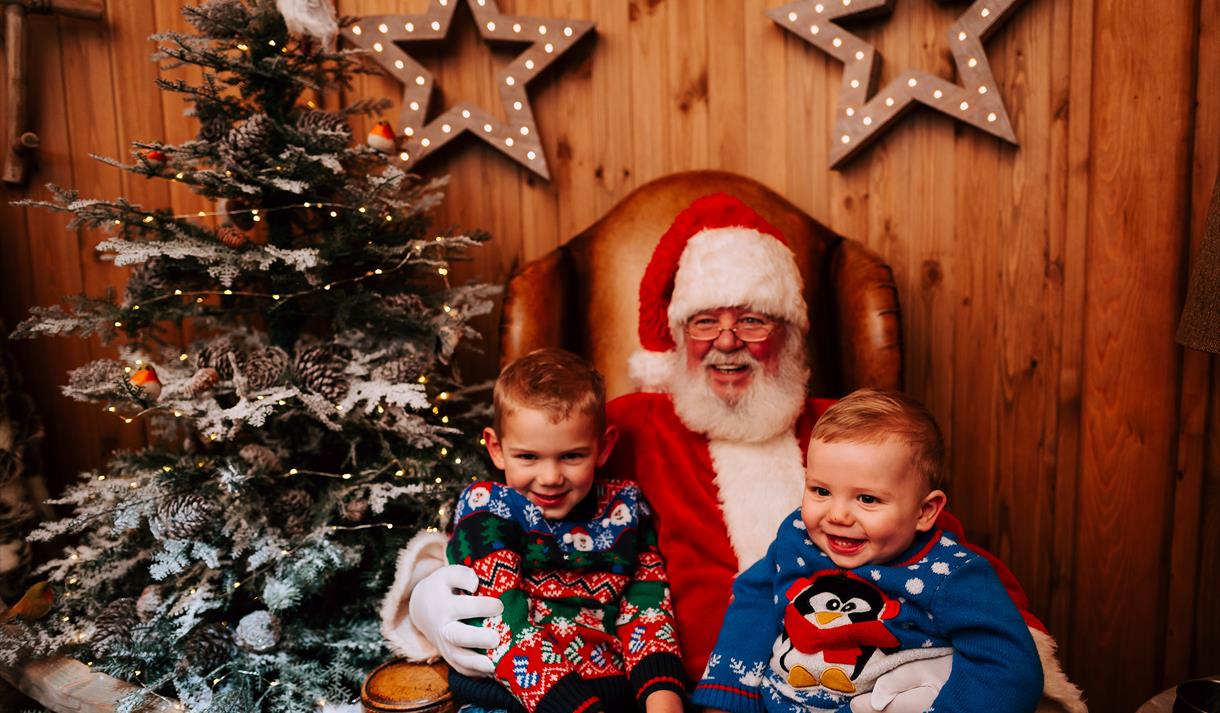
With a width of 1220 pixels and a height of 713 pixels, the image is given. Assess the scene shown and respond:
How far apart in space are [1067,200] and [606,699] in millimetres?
1762

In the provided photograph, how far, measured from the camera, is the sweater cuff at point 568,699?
4.45ft

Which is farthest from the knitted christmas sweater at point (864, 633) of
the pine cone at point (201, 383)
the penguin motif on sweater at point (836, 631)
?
the pine cone at point (201, 383)

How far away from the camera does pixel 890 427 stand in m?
1.25

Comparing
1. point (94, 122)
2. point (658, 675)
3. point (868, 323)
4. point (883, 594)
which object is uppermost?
point (94, 122)

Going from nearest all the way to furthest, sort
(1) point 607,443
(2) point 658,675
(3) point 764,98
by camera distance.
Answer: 1. (2) point 658,675
2. (1) point 607,443
3. (3) point 764,98

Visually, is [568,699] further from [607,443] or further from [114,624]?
[114,624]

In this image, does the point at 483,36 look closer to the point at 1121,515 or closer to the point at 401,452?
the point at 401,452

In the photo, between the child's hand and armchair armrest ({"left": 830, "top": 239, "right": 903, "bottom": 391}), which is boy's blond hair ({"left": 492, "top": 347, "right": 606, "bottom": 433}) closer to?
the child's hand

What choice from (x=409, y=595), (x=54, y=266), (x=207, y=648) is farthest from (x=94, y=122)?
(x=409, y=595)

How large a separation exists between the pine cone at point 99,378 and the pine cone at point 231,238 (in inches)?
15.2

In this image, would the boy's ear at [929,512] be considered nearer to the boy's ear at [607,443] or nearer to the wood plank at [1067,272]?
the boy's ear at [607,443]

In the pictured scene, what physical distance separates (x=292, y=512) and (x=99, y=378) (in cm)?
55

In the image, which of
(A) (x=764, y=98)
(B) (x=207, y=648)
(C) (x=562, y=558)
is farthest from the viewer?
(A) (x=764, y=98)

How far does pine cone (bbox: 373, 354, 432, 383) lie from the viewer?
1.96 metres
